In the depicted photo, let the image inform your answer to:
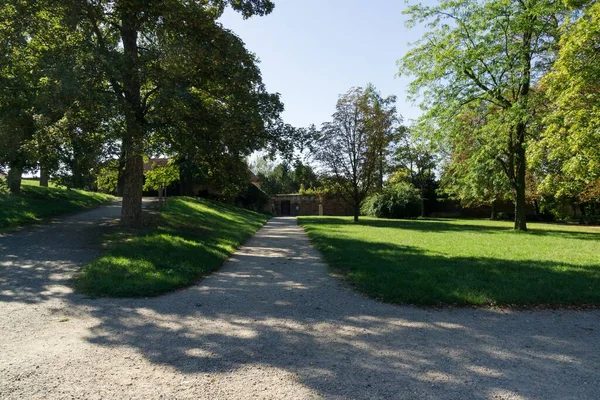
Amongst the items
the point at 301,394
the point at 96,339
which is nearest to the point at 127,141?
the point at 96,339

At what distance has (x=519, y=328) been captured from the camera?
490 cm

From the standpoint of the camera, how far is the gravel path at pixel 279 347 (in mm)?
3273

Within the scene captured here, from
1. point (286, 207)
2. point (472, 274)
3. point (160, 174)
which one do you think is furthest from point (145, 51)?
point (286, 207)

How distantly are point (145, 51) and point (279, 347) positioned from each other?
975 centimetres

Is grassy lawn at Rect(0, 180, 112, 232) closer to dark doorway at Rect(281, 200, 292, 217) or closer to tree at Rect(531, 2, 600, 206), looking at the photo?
tree at Rect(531, 2, 600, 206)

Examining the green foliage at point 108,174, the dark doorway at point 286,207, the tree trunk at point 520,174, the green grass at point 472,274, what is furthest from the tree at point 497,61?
the dark doorway at point 286,207

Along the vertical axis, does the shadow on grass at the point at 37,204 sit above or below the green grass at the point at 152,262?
above

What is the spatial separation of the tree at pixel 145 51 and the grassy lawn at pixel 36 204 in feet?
17.5

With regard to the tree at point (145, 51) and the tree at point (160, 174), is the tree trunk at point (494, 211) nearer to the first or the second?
the tree at point (160, 174)

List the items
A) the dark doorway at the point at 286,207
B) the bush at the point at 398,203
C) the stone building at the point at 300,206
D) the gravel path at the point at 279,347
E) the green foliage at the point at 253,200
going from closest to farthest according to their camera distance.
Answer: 1. the gravel path at the point at 279,347
2. the bush at the point at 398,203
3. the green foliage at the point at 253,200
4. the stone building at the point at 300,206
5. the dark doorway at the point at 286,207

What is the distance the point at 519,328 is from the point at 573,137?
984 cm

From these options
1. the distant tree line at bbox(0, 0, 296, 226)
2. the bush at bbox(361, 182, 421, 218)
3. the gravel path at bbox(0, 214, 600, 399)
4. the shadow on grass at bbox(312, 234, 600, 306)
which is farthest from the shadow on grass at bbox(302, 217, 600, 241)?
the gravel path at bbox(0, 214, 600, 399)

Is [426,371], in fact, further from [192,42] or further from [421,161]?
[421,161]

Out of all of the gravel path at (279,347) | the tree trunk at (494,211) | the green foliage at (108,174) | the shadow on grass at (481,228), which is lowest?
the gravel path at (279,347)
